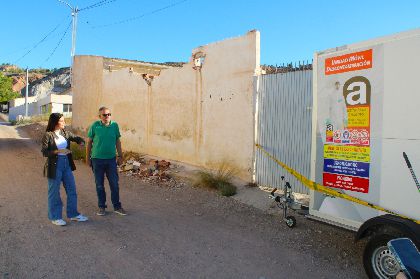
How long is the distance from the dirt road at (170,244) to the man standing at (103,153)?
347 mm

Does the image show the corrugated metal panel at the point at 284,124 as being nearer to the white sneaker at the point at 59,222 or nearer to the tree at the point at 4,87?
the white sneaker at the point at 59,222

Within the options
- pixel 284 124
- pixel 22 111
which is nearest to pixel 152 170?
pixel 284 124

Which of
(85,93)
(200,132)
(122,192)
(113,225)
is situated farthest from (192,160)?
(85,93)

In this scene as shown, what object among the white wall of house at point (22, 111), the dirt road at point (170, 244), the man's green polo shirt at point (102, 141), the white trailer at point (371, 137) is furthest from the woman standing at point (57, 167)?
the white wall of house at point (22, 111)

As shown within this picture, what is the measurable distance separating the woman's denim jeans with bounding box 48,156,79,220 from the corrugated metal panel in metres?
4.06

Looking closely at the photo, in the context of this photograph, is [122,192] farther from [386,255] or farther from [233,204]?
[386,255]

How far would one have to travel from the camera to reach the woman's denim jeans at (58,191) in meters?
5.93

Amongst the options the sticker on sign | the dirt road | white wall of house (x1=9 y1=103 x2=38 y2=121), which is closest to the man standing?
the dirt road

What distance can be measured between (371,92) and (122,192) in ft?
19.7

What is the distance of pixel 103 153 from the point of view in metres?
6.47

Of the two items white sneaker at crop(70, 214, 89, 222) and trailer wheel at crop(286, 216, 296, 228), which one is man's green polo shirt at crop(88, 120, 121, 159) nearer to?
white sneaker at crop(70, 214, 89, 222)

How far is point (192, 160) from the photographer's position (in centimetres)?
1092

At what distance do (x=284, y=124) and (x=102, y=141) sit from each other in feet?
11.9

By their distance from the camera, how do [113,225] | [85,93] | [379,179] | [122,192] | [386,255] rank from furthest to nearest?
[85,93]
[122,192]
[113,225]
[379,179]
[386,255]
